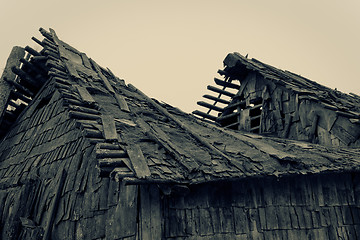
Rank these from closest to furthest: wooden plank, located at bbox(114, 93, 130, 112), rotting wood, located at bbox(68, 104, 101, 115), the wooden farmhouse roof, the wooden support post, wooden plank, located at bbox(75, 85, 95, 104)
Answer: the wooden farmhouse roof
rotting wood, located at bbox(68, 104, 101, 115)
wooden plank, located at bbox(75, 85, 95, 104)
wooden plank, located at bbox(114, 93, 130, 112)
the wooden support post

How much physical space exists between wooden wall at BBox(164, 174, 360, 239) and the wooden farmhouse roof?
0.52 m

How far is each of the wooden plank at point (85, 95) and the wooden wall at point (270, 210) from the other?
2569mm

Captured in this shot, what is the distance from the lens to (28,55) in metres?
9.66

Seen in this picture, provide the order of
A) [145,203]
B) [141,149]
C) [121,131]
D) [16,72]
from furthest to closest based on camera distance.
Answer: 1. [16,72]
2. [121,131]
3. [141,149]
4. [145,203]

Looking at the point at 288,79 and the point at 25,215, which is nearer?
the point at 25,215

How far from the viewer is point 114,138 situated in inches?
201

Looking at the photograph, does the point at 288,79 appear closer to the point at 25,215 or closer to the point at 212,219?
the point at 212,219

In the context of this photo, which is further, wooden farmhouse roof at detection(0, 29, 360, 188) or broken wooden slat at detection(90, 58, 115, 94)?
broken wooden slat at detection(90, 58, 115, 94)

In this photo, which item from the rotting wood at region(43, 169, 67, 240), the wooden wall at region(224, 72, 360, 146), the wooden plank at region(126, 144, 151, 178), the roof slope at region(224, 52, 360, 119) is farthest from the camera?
the roof slope at region(224, 52, 360, 119)

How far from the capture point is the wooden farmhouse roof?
4996 mm

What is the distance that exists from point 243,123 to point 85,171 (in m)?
8.54

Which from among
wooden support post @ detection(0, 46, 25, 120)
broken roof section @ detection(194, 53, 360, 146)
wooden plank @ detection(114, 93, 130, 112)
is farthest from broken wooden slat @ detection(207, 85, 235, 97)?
wooden support post @ detection(0, 46, 25, 120)

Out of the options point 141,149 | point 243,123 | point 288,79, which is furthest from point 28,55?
point 288,79

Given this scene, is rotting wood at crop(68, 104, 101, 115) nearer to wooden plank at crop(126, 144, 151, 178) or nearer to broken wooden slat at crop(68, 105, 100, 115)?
broken wooden slat at crop(68, 105, 100, 115)
